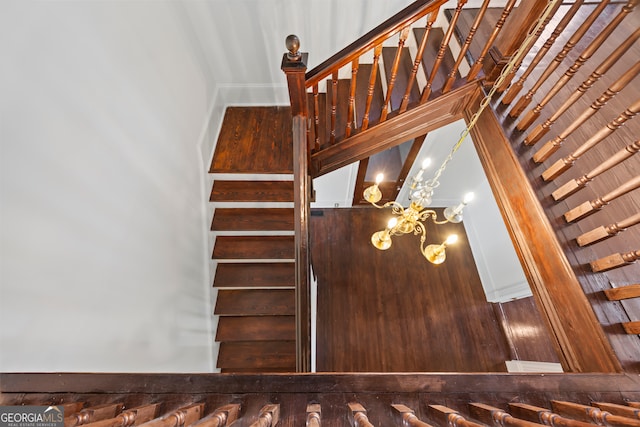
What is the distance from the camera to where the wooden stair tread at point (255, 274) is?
2.19 meters

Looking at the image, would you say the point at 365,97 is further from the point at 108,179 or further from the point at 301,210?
the point at 108,179

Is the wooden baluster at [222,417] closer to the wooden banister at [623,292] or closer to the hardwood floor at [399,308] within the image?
the wooden banister at [623,292]

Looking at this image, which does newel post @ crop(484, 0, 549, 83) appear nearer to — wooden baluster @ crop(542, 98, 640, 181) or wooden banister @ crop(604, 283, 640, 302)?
wooden baluster @ crop(542, 98, 640, 181)

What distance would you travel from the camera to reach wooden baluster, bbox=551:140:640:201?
29.4 inches

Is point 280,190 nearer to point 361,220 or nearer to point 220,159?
point 220,159

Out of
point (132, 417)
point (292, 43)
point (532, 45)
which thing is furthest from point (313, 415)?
point (532, 45)

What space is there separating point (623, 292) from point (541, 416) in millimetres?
702

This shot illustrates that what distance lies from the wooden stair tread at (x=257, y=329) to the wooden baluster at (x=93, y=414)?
171 centimetres

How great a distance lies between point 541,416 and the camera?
55 centimetres

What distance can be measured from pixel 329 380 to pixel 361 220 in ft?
9.82

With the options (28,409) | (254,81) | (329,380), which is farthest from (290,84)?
(254,81)

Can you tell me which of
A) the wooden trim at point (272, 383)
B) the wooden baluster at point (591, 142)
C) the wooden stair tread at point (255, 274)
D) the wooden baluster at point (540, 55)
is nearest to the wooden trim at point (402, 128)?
the wooden baluster at point (540, 55)

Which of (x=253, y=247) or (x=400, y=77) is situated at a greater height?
(x=400, y=77)

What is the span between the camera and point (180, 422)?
0.47m
